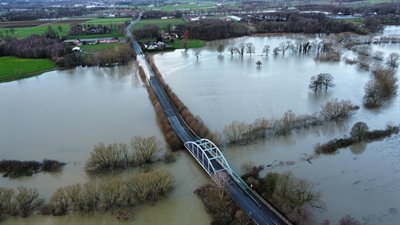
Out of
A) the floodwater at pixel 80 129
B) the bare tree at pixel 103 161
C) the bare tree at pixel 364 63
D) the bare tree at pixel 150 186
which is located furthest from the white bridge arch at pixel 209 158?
the bare tree at pixel 364 63

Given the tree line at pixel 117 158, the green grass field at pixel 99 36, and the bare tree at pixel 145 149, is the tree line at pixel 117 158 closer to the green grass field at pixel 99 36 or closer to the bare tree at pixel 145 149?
the bare tree at pixel 145 149

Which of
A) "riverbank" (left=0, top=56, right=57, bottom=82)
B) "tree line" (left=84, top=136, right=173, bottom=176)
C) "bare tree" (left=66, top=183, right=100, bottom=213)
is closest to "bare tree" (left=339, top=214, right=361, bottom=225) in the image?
"tree line" (left=84, top=136, right=173, bottom=176)

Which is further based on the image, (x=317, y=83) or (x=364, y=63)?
(x=364, y=63)

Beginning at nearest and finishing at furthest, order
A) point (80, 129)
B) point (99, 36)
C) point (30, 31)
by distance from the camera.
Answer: point (80, 129) < point (99, 36) < point (30, 31)

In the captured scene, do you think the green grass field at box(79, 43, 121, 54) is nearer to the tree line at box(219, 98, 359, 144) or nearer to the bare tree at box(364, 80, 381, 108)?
the tree line at box(219, 98, 359, 144)

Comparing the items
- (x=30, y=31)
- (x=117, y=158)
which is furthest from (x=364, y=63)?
(x=30, y=31)

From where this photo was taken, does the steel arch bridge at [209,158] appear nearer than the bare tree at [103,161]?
Yes

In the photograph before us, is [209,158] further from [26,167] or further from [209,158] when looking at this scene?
[26,167]

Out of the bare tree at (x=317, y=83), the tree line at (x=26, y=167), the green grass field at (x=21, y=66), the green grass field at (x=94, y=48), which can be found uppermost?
the green grass field at (x=94, y=48)
